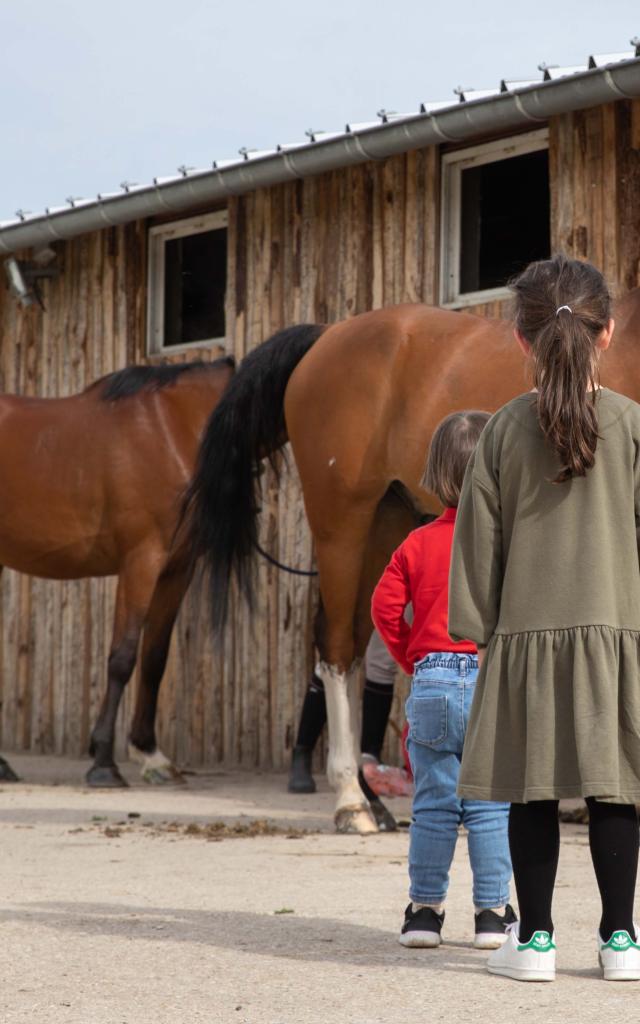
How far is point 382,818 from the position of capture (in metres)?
6.46

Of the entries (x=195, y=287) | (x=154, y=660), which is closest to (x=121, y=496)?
(x=154, y=660)

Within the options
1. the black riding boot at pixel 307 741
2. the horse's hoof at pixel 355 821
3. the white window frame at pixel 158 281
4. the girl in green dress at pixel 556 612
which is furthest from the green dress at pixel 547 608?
the white window frame at pixel 158 281

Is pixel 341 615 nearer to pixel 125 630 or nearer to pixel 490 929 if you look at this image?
pixel 125 630

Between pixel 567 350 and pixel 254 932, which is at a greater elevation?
pixel 567 350

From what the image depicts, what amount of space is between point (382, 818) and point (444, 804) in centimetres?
254

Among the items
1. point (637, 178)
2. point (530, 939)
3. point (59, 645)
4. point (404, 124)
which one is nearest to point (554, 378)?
point (530, 939)

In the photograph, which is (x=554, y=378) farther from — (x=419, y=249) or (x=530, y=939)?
(x=419, y=249)

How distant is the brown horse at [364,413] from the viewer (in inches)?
253

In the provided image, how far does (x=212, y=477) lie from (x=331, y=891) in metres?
2.84

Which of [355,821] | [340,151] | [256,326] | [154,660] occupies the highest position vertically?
[340,151]

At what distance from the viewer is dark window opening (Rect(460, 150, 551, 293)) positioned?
851 cm

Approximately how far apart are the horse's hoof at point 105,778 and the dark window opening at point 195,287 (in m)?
3.08

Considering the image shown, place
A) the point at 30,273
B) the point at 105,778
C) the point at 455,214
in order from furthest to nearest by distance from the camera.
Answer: the point at 30,273
the point at 455,214
the point at 105,778

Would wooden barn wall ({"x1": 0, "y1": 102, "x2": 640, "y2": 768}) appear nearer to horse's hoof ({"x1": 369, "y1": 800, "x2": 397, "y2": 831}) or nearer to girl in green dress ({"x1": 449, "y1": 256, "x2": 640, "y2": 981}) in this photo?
horse's hoof ({"x1": 369, "y1": 800, "x2": 397, "y2": 831})
